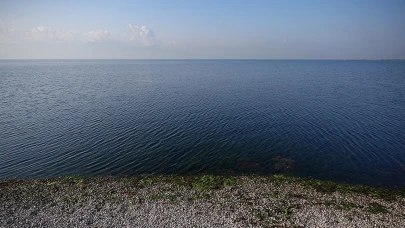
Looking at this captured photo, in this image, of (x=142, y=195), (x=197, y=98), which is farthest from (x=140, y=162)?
(x=197, y=98)

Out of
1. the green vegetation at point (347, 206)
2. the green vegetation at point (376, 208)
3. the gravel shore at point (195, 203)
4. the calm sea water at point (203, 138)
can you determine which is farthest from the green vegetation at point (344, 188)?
the green vegetation at point (347, 206)

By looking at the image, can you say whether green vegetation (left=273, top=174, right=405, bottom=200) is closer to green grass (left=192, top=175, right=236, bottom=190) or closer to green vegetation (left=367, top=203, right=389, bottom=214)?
green vegetation (left=367, top=203, right=389, bottom=214)

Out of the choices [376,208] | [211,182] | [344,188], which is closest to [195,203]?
[211,182]

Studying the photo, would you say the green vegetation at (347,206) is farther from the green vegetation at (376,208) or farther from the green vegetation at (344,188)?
the green vegetation at (344,188)

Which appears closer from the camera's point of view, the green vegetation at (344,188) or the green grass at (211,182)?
the green vegetation at (344,188)

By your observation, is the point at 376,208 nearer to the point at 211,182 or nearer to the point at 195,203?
the point at 211,182

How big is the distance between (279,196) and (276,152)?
38.8 ft

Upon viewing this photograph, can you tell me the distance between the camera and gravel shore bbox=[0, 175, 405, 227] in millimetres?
18094

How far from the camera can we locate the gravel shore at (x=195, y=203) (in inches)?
712

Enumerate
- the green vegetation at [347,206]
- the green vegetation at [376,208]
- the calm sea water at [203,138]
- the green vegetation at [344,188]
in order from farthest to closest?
1. the calm sea water at [203,138]
2. the green vegetation at [344,188]
3. the green vegetation at [347,206]
4. the green vegetation at [376,208]

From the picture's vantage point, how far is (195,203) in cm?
2062

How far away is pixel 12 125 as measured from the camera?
4162 centimetres

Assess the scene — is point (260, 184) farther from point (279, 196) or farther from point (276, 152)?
point (276, 152)

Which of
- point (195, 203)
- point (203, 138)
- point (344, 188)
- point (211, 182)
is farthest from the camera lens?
point (203, 138)
